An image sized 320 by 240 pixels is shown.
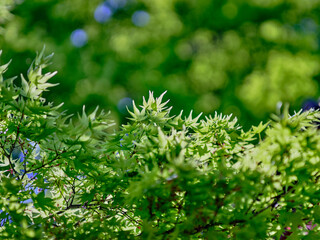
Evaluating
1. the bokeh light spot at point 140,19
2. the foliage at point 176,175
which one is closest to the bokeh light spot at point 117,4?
the bokeh light spot at point 140,19

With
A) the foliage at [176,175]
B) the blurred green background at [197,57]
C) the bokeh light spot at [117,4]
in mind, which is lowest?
the foliage at [176,175]

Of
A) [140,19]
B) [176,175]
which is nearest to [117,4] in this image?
[140,19]

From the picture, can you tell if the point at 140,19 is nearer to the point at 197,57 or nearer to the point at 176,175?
the point at 197,57

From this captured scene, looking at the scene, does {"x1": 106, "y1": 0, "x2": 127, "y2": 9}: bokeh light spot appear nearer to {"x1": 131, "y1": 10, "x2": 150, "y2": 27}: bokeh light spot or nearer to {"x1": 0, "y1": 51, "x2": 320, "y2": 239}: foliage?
{"x1": 131, "y1": 10, "x2": 150, "y2": 27}: bokeh light spot

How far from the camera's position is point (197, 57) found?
6.29 metres

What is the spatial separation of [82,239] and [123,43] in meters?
5.63

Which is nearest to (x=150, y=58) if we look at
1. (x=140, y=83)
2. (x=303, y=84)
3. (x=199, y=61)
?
(x=140, y=83)

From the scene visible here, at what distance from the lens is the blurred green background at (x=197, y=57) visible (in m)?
5.90

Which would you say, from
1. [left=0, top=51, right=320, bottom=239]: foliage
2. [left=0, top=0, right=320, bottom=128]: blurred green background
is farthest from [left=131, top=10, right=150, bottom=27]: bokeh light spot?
[left=0, top=51, right=320, bottom=239]: foliage

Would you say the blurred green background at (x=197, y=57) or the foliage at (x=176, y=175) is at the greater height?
the blurred green background at (x=197, y=57)

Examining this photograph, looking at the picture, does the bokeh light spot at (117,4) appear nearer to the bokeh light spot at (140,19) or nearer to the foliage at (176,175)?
the bokeh light spot at (140,19)

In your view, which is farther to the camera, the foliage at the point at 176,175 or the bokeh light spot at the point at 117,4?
the bokeh light spot at the point at 117,4

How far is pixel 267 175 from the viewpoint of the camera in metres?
0.91

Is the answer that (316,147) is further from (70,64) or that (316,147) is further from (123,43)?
(70,64)
